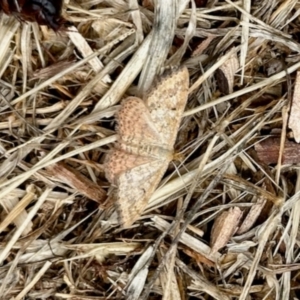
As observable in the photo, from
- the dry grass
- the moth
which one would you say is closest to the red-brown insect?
the dry grass

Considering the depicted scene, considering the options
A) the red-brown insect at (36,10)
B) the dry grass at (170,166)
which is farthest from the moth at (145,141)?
the red-brown insect at (36,10)

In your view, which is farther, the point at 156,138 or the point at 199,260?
the point at 199,260

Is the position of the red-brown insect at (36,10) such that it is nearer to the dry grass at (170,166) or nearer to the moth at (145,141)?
the dry grass at (170,166)

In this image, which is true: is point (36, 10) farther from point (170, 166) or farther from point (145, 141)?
point (170, 166)

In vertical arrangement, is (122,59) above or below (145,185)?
above

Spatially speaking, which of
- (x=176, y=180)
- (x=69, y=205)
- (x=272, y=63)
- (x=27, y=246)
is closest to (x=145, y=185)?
(x=176, y=180)

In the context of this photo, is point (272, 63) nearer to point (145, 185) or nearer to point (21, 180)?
point (145, 185)

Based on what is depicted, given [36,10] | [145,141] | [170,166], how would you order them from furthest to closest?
[170,166] → [145,141] → [36,10]

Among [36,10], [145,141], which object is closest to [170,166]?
[145,141]
